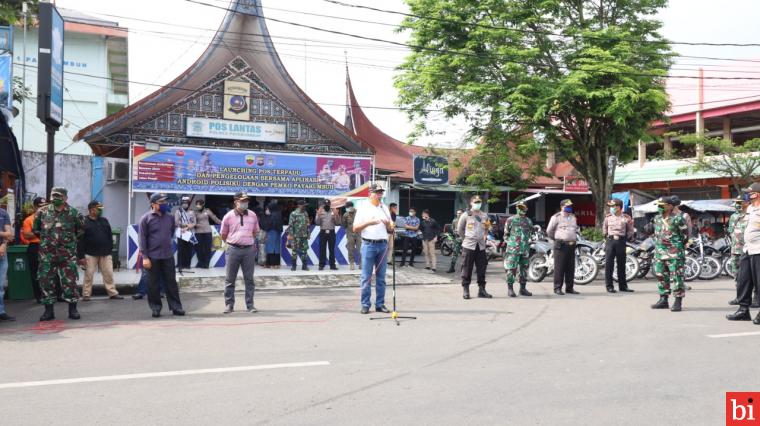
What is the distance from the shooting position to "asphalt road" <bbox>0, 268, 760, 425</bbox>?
438cm

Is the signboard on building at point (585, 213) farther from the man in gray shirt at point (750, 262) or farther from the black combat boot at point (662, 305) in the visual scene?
the man in gray shirt at point (750, 262)

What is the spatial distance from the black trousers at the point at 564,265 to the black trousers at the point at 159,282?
22.1ft

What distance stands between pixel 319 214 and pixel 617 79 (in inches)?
418

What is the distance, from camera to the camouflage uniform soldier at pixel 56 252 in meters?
8.53

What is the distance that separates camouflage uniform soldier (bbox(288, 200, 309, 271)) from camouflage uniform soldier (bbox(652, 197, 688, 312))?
310 inches

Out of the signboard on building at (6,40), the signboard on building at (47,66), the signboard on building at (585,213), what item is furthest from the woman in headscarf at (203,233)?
the signboard on building at (585,213)

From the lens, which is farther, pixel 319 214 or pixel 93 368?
pixel 319 214

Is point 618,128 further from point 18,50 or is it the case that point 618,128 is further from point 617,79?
point 18,50

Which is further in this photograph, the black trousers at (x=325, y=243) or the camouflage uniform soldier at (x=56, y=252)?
the black trousers at (x=325, y=243)

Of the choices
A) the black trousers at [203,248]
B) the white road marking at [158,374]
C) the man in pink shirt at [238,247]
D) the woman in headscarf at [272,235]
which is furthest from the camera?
the woman in headscarf at [272,235]

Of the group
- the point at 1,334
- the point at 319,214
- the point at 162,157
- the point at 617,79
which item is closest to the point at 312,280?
the point at 319,214

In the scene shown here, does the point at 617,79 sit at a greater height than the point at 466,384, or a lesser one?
greater

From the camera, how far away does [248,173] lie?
53.5 ft

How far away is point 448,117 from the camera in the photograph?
71.9 feet
